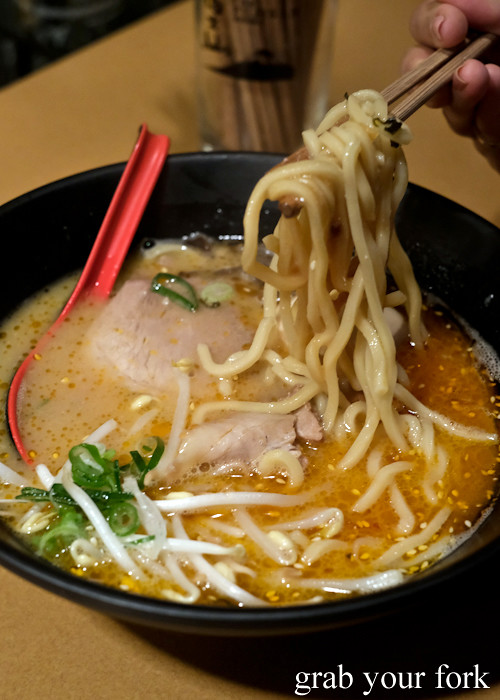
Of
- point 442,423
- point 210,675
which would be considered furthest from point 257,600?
point 442,423

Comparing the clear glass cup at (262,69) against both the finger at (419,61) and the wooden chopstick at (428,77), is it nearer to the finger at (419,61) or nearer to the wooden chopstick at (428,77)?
the finger at (419,61)

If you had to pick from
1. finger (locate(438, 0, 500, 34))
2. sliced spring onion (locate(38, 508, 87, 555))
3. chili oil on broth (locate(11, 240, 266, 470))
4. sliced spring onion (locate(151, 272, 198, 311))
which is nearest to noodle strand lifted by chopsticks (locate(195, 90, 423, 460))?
chili oil on broth (locate(11, 240, 266, 470))

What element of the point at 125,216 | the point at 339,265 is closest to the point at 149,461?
the point at 339,265

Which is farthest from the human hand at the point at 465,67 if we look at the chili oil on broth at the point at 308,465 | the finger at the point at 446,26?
the chili oil on broth at the point at 308,465

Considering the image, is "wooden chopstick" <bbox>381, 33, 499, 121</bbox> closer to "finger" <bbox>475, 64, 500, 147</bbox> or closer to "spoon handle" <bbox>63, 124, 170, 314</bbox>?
"finger" <bbox>475, 64, 500, 147</bbox>

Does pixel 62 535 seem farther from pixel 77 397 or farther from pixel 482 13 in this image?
pixel 482 13
